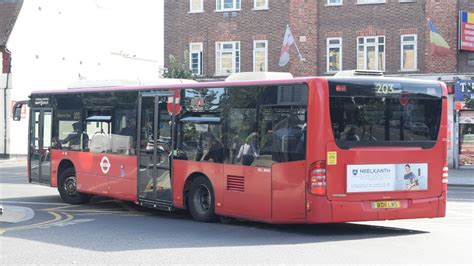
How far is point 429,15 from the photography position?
2988 cm

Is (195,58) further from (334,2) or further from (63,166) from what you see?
(63,166)

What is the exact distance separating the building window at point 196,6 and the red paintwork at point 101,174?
17.8 m

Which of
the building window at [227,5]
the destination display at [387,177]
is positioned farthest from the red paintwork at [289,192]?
the building window at [227,5]

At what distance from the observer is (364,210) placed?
36.3ft

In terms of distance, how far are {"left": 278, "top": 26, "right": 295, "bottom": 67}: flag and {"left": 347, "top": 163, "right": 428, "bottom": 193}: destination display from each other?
1982 centimetres

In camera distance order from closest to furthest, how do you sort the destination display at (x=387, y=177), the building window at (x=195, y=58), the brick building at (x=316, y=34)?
1. the destination display at (x=387, y=177)
2. the brick building at (x=316, y=34)
3. the building window at (x=195, y=58)

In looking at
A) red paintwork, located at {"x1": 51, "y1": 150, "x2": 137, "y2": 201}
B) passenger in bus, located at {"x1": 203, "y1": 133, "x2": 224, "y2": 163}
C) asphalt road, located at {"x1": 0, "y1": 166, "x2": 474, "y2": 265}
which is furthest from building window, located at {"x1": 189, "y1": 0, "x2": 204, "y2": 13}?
passenger in bus, located at {"x1": 203, "y1": 133, "x2": 224, "y2": 163}

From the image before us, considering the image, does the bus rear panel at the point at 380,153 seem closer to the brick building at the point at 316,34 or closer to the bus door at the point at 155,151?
the bus door at the point at 155,151

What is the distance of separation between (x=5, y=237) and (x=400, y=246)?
6.22 m

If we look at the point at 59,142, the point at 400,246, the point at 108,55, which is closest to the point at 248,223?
the point at 400,246

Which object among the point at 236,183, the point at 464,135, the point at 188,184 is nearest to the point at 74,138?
the point at 188,184

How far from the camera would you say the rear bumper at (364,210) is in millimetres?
10812

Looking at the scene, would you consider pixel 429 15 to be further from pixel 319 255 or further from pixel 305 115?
pixel 319 255

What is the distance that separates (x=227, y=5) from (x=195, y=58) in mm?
2963
